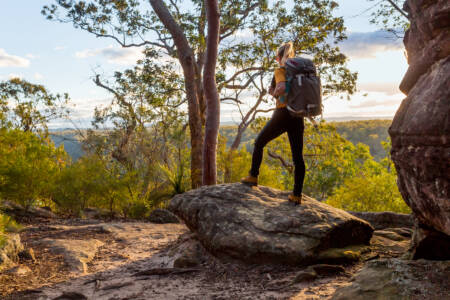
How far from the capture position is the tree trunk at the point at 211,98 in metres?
7.88

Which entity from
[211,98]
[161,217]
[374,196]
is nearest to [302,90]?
[211,98]

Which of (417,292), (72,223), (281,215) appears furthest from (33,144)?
(417,292)

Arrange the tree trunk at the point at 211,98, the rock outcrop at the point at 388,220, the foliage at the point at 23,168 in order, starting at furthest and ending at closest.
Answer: the tree trunk at the point at 211,98 < the foliage at the point at 23,168 < the rock outcrop at the point at 388,220

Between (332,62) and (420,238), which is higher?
(332,62)

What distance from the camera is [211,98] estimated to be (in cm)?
808

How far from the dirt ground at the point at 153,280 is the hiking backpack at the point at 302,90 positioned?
68.5 inches

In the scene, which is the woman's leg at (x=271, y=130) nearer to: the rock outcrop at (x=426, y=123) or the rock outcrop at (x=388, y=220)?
the rock outcrop at (x=426, y=123)

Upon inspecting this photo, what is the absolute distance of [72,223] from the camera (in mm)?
7812

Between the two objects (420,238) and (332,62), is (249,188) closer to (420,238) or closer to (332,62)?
(420,238)

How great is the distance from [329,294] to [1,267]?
377cm

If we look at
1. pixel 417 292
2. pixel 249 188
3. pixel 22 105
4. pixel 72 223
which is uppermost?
pixel 22 105

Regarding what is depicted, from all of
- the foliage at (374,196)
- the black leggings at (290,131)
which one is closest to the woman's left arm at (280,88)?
the black leggings at (290,131)

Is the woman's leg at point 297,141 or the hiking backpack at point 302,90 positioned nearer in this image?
the hiking backpack at point 302,90

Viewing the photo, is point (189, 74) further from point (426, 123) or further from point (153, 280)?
point (426, 123)
